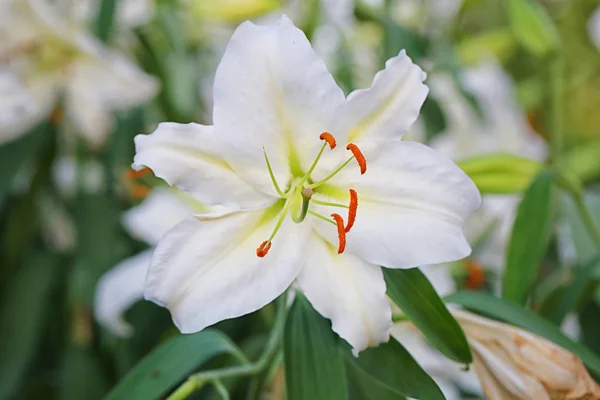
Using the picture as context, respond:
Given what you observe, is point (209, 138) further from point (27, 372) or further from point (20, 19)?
point (27, 372)

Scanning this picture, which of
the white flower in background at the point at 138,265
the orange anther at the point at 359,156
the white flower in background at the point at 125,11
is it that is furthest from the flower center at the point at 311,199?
the white flower in background at the point at 125,11

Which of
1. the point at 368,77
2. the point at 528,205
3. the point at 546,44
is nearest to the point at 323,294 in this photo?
the point at 528,205

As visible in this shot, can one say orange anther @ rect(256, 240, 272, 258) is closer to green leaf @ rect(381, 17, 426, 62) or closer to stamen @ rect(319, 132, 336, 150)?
stamen @ rect(319, 132, 336, 150)

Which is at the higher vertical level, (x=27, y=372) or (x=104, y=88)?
(x=104, y=88)

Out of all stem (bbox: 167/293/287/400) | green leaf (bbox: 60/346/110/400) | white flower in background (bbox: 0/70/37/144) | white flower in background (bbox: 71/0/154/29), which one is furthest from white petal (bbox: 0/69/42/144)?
stem (bbox: 167/293/287/400)

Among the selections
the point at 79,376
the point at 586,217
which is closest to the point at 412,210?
the point at 586,217

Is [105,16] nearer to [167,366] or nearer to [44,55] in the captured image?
[44,55]
